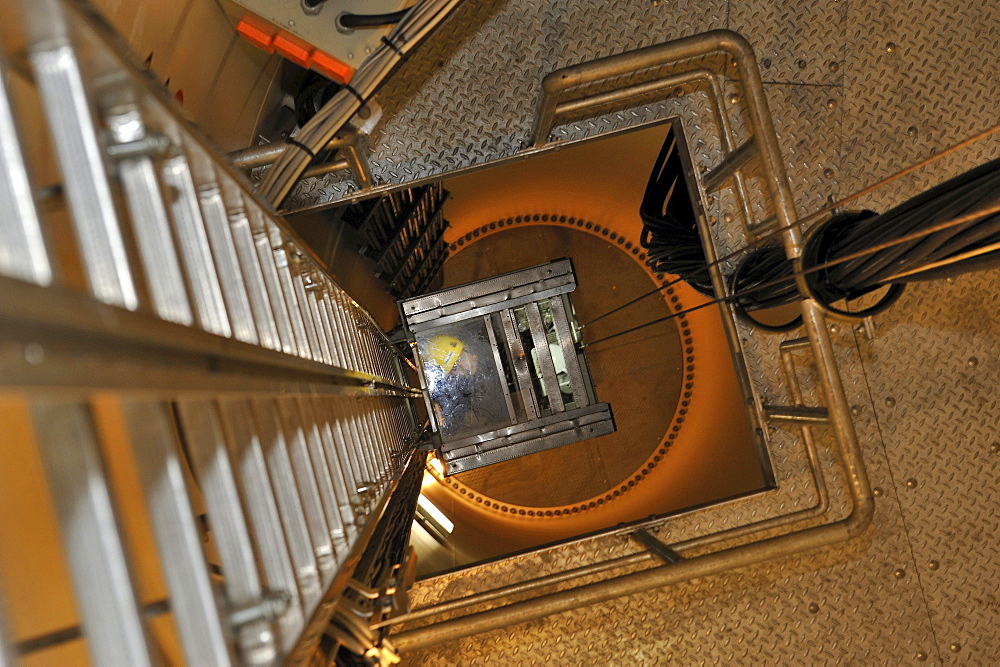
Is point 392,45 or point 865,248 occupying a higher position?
point 392,45

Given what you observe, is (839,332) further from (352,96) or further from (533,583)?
(352,96)

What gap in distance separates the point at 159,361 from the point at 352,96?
165cm

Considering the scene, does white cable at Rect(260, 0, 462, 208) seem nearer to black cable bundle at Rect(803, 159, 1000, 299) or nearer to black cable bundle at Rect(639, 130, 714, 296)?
black cable bundle at Rect(803, 159, 1000, 299)

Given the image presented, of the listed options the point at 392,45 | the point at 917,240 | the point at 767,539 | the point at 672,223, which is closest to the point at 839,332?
the point at 672,223

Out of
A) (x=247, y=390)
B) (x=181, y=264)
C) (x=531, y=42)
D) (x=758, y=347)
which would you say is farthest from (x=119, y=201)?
(x=758, y=347)

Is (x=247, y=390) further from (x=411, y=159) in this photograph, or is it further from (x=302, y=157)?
(x=411, y=159)

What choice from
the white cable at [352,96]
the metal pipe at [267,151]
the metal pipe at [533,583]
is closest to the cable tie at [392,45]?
the white cable at [352,96]

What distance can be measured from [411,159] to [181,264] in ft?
6.68

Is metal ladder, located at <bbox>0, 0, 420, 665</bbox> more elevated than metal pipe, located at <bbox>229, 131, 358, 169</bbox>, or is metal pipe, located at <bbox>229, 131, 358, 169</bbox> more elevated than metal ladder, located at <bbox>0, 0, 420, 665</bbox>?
metal pipe, located at <bbox>229, 131, 358, 169</bbox>

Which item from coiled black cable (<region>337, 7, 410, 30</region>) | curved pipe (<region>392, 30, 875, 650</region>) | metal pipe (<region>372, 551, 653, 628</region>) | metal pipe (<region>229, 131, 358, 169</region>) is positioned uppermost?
coiled black cable (<region>337, 7, 410, 30</region>)

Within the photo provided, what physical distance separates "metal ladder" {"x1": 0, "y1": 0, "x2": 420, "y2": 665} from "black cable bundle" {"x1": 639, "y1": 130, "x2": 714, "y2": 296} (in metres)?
2.49

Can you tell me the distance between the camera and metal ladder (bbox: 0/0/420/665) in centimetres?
70

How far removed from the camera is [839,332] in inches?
122

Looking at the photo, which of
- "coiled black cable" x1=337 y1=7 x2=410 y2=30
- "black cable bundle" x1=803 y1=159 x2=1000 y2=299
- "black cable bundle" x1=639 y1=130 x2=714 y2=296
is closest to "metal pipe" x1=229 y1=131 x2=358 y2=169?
"coiled black cable" x1=337 y1=7 x2=410 y2=30
